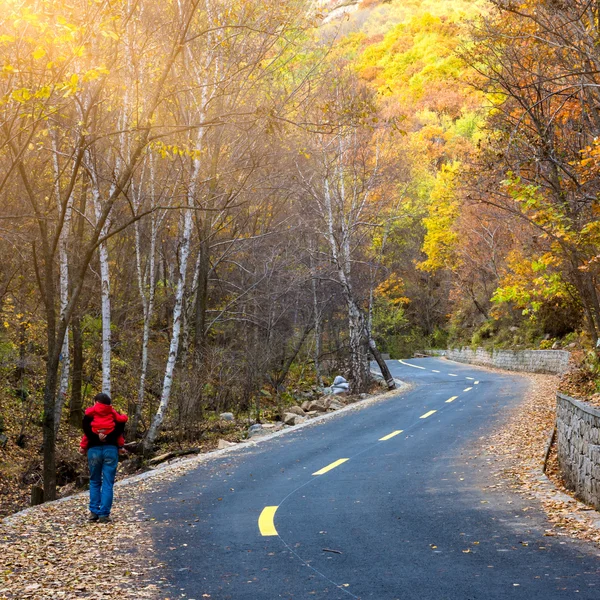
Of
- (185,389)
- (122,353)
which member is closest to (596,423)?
(185,389)

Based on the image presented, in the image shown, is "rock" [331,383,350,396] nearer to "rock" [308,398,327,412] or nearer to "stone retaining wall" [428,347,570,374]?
"rock" [308,398,327,412]

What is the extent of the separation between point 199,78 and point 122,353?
12375 millimetres

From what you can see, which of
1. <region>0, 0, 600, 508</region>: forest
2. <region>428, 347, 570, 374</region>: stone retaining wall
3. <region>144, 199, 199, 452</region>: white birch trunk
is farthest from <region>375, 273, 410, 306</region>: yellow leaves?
<region>144, 199, 199, 452</region>: white birch trunk

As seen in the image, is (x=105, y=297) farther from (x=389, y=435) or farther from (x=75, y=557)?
(x=75, y=557)

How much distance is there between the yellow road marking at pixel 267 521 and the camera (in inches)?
318

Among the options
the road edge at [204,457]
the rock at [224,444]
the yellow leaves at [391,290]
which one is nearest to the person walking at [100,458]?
the road edge at [204,457]

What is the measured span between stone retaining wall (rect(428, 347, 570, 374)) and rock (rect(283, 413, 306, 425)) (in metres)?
15.5

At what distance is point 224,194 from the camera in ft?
60.9

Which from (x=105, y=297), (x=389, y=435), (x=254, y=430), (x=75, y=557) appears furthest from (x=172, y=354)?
(x=75, y=557)

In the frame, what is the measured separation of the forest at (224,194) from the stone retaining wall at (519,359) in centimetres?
94

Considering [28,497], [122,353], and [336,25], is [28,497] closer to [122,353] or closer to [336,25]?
[122,353]

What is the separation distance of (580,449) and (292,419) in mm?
12077

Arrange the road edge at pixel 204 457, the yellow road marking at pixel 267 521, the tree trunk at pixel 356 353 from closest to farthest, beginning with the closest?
the yellow road marking at pixel 267 521, the road edge at pixel 204 457, the tree trunk at pixel 356 353

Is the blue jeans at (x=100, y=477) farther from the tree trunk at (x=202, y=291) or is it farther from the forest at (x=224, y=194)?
the tree trunk at (x=202, y=291)
